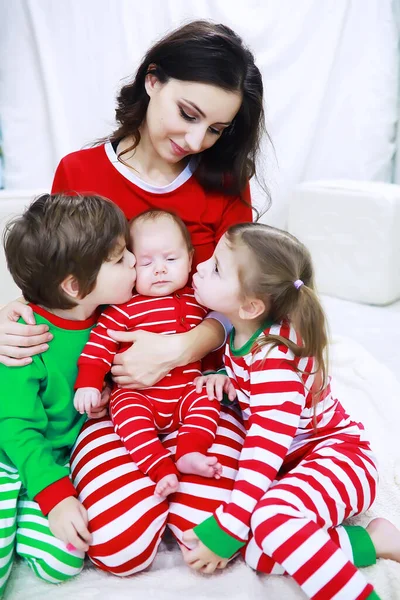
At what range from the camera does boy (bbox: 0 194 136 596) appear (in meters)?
0.98

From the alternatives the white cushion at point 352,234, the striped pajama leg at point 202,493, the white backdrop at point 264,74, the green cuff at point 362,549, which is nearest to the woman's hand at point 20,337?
the striped pajama leg at point 202,493

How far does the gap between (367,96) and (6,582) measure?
2.38m

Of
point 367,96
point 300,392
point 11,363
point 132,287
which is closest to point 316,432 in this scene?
point 300,392

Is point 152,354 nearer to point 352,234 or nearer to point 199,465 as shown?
point 199,465

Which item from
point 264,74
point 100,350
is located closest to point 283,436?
point 100,350

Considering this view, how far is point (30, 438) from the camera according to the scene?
102 centimetres

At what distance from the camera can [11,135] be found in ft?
7.04

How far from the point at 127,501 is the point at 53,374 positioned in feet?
0.91

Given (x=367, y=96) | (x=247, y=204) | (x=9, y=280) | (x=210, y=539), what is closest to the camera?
(x=210, y=539)

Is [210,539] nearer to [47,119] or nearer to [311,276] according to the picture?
[311,276]

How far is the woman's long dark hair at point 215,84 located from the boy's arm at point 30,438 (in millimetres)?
591

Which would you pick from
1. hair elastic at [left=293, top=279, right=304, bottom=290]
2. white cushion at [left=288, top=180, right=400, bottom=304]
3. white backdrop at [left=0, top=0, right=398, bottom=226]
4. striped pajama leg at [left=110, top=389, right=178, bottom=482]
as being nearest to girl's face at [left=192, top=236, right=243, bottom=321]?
hair elastic at [left=293, top=279, right=304, bottom=290]

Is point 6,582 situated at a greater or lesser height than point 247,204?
lesser

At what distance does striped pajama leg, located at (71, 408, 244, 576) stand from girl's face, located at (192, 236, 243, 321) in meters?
0.27
